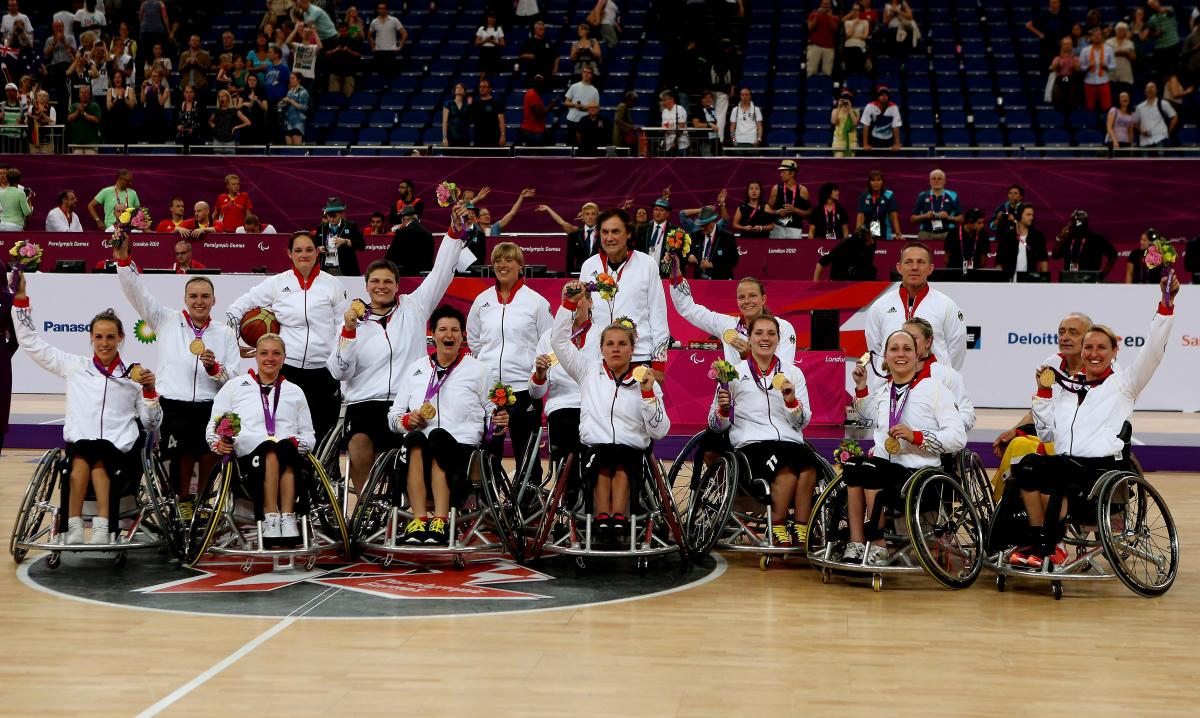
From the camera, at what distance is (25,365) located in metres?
13.0

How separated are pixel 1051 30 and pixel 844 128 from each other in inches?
145

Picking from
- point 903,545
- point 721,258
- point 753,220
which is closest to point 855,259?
point 721,258

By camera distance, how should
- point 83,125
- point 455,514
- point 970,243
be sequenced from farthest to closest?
point 83,125, point 970,243, point 455,514

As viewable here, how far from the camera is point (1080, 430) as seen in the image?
265 inches

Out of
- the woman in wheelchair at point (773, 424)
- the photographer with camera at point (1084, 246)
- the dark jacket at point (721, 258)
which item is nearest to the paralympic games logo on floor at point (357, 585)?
the woman in wheelchair at point (773, 424)

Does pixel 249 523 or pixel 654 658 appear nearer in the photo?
pixel 654 658

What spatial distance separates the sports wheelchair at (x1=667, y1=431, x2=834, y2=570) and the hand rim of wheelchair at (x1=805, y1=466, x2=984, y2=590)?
0.26 m

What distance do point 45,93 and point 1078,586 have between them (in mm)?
13698

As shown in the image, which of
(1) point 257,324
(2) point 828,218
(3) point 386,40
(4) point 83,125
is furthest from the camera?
(3) point 386,40

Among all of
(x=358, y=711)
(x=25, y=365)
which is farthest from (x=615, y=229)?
(x=25, y=365)

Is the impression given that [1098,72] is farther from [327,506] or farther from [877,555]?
[327,506]

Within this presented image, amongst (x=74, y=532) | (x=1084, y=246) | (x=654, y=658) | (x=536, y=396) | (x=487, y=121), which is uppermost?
(x=487, y=121)

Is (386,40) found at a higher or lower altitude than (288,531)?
higher

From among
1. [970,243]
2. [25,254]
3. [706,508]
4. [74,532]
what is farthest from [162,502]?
[970,243]
